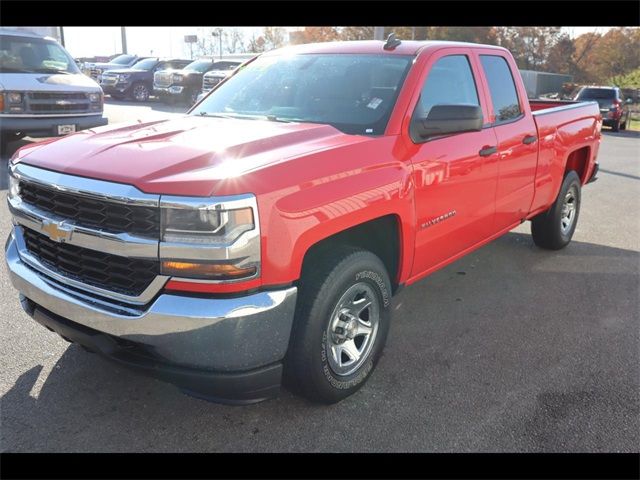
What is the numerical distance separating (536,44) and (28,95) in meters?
57.2

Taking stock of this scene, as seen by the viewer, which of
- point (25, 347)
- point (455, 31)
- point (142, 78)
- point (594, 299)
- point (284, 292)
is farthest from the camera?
point (455, 31)

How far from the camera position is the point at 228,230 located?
246cm

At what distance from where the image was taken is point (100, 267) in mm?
2680

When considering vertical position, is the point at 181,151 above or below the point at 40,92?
above

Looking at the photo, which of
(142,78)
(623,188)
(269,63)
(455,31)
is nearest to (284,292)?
(269,63)

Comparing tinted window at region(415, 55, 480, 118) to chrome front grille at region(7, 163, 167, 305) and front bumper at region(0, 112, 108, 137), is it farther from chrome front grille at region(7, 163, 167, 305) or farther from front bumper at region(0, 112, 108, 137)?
front bumper at region(0, 112, 108, 137)

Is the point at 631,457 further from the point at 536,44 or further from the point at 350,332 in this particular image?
the point at 536,44

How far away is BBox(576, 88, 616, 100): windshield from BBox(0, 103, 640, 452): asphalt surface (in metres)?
20.1

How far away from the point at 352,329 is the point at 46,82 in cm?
853

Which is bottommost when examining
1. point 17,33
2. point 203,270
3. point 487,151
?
point 203,270

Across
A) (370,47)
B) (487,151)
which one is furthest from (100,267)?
(487,151)

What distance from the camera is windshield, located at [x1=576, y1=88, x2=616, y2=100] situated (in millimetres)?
22156

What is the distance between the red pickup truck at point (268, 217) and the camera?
2.48 metres

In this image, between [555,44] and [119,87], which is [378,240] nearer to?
[119,87]
